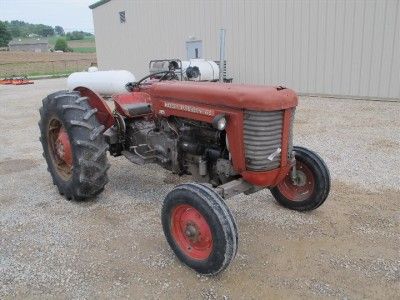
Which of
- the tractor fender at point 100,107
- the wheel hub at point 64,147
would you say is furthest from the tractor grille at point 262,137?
the wheel hub at point 64,147

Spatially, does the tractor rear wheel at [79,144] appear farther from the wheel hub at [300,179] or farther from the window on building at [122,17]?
the window on building at [122,17]

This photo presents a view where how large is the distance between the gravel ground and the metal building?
4.43 m

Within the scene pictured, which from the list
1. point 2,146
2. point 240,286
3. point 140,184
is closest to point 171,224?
point 240,286

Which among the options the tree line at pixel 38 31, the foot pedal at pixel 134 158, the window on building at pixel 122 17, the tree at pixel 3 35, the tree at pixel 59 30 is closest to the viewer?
the foot pedal at pixel 134 158

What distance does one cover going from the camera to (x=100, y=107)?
14.1ft

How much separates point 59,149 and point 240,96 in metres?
2.26

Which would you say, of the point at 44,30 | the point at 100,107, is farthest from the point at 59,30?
the point at 100,107

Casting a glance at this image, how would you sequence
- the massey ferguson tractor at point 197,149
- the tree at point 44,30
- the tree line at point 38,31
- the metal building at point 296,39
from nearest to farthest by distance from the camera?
the massey ferguson tractor at point 197,149
the metal building at point 296,39
the tree line at point 38,31
the tree at point 44,30

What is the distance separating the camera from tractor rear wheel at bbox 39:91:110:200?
380 centimetres

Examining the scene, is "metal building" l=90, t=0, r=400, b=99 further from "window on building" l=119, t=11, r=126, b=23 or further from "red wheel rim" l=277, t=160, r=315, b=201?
"red wheel rim" l=277, t=160, r=315, b=201

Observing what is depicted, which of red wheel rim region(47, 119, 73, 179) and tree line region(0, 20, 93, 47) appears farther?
tree line region(0, 20, 93, 47)

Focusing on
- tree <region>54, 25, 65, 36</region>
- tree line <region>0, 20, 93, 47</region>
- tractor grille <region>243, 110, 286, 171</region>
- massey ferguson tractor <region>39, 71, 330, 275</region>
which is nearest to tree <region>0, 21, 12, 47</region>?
tree line <region>0, 20, 93, 47</region>

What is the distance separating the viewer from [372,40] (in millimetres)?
9008

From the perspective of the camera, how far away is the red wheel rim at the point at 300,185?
12.0 feet
